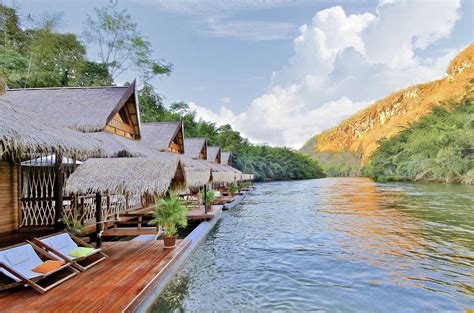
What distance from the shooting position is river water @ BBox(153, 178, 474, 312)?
14.1 feet

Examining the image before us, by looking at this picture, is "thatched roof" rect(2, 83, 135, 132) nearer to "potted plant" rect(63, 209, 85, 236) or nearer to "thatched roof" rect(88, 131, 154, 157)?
"thatched roof" rect(88, 131, 154, 157)

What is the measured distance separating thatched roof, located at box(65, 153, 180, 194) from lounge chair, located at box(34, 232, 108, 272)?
789mm

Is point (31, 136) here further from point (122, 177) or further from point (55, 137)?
point (122, 177)

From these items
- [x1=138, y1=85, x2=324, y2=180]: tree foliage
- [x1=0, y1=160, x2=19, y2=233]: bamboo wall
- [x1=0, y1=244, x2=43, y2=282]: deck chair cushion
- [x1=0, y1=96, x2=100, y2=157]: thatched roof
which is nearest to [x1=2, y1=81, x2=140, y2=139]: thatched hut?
[x1=0, y1=160, x2=19, y2=233]: bamboo wall

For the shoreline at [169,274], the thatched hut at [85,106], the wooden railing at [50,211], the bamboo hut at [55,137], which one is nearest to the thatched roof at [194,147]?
the bamboo hut at [55,137]

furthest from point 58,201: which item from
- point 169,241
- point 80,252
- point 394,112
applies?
point 394,112

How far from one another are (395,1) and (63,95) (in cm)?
2828

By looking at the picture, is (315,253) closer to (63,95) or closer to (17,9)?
(63,95)

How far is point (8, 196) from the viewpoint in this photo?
624cm

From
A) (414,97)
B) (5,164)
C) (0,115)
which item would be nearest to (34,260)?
(0,115)

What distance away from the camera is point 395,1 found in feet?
86.8

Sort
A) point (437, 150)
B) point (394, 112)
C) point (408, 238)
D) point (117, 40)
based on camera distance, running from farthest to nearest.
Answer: point (394, 112) → point (437, 150) → point (117, 40) → point (408, 238)

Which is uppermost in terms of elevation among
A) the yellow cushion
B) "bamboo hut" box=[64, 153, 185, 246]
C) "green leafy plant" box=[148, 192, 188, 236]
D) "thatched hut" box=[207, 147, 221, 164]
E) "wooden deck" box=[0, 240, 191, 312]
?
"thatched hut" box=[207, 147, 221, 164]

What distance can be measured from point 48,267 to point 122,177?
1826 mm
